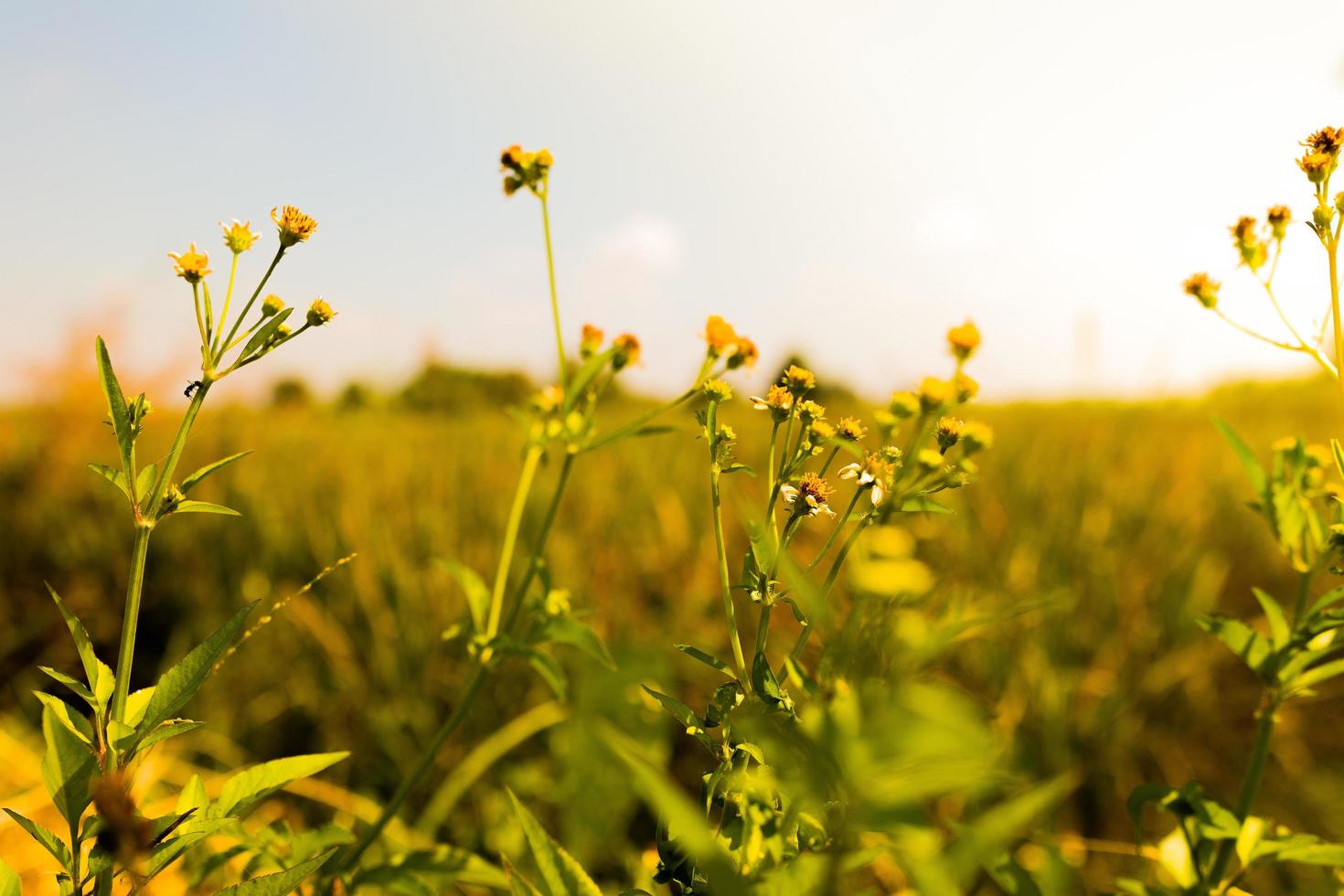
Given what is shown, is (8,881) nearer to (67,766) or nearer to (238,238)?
(67,766)

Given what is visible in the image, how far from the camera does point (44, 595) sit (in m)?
2.84

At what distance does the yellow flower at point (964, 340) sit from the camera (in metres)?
0.42

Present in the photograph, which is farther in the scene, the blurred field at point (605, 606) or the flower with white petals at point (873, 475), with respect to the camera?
the blurred field at point (605, 606)

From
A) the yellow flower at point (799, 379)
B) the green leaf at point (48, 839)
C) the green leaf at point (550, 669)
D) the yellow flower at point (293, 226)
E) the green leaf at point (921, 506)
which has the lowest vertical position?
the green leaf at point (48, 839)

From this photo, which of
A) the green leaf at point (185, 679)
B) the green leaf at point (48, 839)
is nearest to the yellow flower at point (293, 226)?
the green leaf at point (185, 679)

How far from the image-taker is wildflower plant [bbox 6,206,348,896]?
41cm

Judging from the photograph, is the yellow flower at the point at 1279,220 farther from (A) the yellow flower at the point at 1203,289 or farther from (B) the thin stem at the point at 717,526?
(B) the thin stem at the point at 717,526

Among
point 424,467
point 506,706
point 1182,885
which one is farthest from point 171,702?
point 424,467

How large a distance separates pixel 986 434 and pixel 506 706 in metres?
1.86

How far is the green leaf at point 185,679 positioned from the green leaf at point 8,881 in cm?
9

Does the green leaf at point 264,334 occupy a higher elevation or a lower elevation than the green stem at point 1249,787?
higher

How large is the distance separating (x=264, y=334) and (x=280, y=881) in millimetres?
287

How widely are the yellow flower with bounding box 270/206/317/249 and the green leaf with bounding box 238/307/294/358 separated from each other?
54mm

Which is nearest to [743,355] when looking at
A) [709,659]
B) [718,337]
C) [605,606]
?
[718,337]
